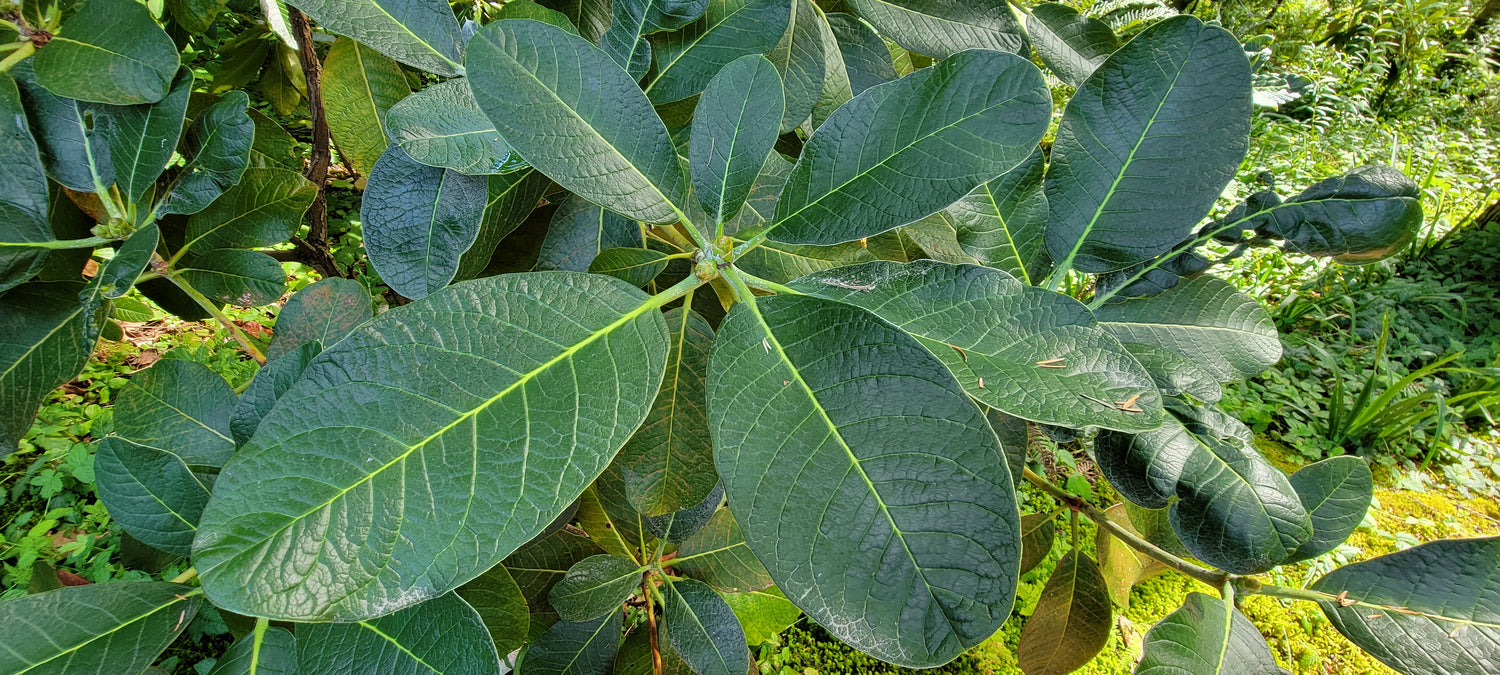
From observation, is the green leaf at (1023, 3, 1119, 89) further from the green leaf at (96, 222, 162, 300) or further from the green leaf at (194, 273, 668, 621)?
the green leaf at (96, 222, 162, 300)

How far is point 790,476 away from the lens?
446mm

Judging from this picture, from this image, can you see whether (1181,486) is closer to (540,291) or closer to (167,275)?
(540,291)

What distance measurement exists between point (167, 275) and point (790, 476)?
0.78 meters

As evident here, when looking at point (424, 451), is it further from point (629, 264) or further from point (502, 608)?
point (502, 608)

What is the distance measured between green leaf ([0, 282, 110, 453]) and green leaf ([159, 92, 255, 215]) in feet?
0.47

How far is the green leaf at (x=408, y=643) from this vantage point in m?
0.57

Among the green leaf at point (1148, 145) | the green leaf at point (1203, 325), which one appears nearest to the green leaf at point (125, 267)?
the green leaf at point (1148, 145)

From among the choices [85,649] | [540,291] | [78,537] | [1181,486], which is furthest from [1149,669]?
[78,537]

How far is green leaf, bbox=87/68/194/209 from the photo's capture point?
69 cm

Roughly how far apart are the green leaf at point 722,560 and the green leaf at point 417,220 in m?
0.63

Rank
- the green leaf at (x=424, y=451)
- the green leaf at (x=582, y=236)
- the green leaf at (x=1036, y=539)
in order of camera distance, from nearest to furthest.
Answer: the green leaf at (x=424, y=451) → the green leaf at (x=582, y=236) → the green leaf at (x=1036, y=539)

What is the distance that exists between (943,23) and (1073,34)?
0.73 ft

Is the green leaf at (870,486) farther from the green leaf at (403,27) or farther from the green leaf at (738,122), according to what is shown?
the green leaf at (403,27)

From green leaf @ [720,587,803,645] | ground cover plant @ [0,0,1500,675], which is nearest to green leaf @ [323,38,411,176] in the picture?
ground cover plant @ [0,0,1500,675]
